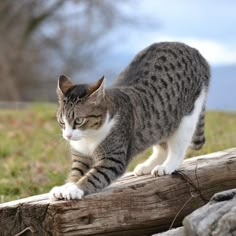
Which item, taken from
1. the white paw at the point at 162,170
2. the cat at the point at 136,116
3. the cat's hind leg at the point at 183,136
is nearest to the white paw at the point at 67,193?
the cat at the point at 136,116

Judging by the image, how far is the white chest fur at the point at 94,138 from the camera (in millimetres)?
4160

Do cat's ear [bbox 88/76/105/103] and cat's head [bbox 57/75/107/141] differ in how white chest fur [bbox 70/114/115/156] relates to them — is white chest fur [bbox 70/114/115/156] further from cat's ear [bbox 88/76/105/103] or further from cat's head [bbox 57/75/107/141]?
cat's ear [bbox 88/76/105/103]

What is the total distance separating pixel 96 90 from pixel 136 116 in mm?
507

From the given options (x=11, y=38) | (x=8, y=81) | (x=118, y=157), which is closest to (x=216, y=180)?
(x=118, y=157)

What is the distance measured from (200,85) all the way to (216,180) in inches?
35.5

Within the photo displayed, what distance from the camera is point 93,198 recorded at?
3750 millimetres

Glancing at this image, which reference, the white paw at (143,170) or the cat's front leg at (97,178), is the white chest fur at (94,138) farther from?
the white paw at (143,170)

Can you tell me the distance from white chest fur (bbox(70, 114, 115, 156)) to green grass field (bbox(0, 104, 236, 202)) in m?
0.19

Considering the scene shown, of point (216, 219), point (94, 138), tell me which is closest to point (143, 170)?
A: point (94, 138)

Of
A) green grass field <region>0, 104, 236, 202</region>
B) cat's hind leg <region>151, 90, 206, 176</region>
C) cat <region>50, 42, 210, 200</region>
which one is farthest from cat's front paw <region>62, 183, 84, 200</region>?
cat's hind leg <region>151, 90, 206, 176</region>

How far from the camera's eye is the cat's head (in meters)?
4.03

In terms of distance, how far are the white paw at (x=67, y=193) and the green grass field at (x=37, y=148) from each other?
0.58m

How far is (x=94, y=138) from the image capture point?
4184 millimetres

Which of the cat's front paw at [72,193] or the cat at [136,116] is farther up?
the cat at [136,116]
